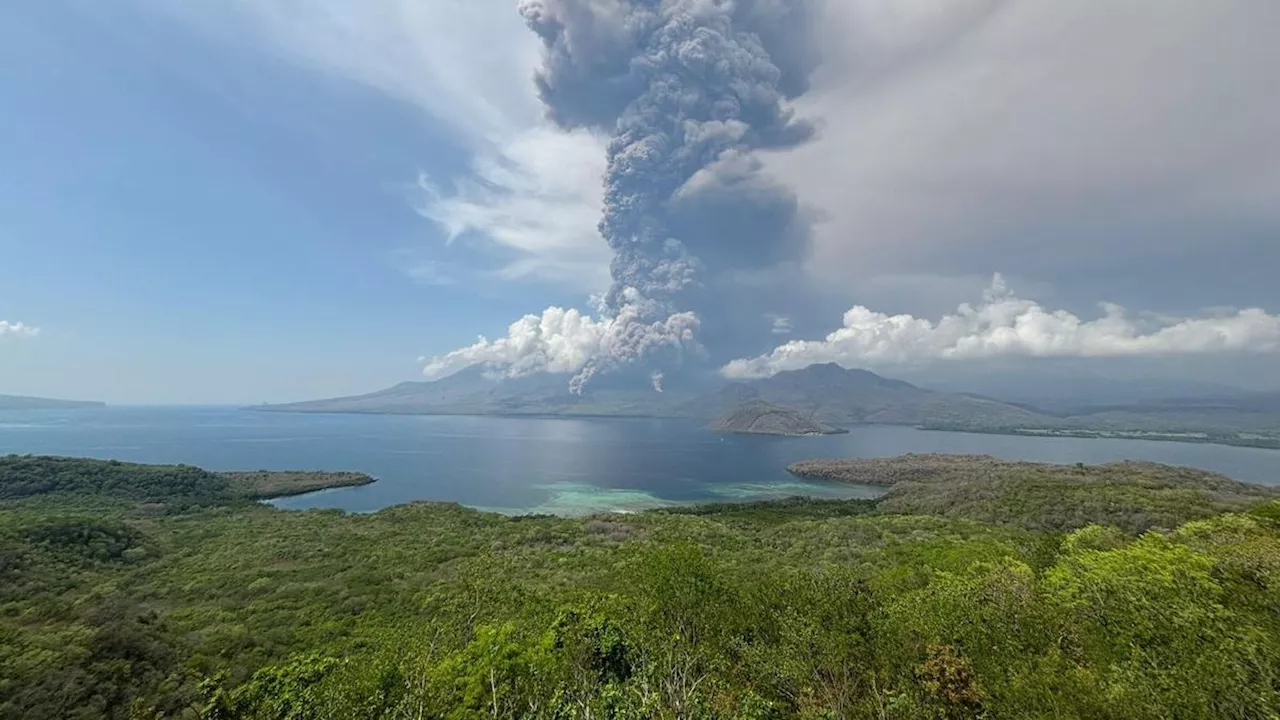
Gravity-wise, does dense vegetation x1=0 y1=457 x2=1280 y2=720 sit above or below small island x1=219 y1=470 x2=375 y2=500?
above

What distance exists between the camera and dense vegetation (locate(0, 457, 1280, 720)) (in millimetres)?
16562

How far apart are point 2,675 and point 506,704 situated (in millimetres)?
21867

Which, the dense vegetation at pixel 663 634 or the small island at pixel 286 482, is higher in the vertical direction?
the dense vegetation at pixel 663 634

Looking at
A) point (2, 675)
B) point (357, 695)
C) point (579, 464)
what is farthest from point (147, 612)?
point (579, 464)

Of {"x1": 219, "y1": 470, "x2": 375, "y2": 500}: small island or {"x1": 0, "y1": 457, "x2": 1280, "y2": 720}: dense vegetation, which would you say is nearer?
{"x1": 0, "y1": 457, "x2": 1280, "y2": 720}: dense vegetation

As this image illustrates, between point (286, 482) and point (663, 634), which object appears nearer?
point (663, 634)

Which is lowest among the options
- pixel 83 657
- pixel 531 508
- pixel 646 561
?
pixel 531 508

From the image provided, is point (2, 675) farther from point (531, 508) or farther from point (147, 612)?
point (531, 508)

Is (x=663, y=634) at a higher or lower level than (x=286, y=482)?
higher

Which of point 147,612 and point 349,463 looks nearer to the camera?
point 147,612

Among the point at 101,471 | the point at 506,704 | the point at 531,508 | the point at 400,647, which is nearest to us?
the point at 506,704

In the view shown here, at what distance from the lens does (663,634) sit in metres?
23.9

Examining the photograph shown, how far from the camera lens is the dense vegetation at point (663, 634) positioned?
1656 centimetres

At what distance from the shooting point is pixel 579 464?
575 feet
